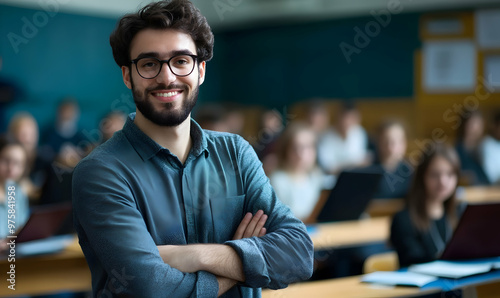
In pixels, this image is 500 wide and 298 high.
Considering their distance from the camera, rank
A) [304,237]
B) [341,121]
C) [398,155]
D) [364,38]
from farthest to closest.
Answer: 1. [364,38]
2. [341,121]
3. [398,155]
4. [304,237]

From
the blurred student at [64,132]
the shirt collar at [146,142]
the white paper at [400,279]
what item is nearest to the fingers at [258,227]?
the shirt collar at [146,142]

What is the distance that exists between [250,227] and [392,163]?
4039mm

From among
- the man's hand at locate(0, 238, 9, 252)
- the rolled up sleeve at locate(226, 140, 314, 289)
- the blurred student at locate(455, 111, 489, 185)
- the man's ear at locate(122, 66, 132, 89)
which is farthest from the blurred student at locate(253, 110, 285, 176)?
the man's ear at locate(122, 66, 132, 89)

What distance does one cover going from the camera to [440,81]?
352 inches

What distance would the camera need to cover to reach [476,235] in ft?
8.26

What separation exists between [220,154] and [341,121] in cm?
633

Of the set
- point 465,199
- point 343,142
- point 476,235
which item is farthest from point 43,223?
point 343,142

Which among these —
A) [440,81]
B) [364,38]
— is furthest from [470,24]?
[364,38]

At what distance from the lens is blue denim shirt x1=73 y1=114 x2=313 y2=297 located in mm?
1598

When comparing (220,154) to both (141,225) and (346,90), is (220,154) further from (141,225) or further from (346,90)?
(346,90)

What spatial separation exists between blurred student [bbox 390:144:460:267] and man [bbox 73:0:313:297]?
1.55 metres

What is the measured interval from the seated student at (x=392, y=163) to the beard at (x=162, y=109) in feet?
10.9

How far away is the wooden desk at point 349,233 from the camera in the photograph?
3445 millimetres

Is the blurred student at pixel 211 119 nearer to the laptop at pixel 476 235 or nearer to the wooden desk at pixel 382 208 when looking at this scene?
the wooden desk at pixel 382 208
